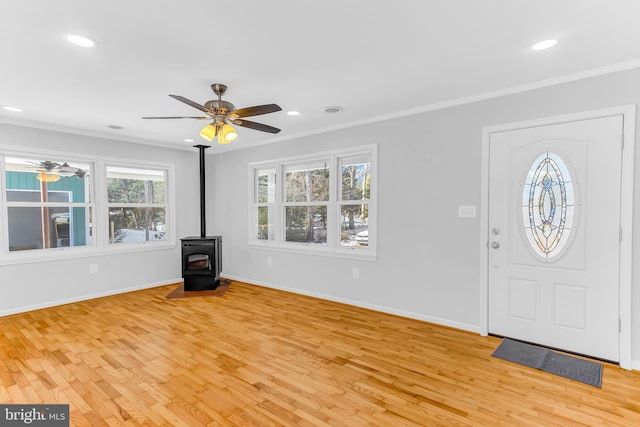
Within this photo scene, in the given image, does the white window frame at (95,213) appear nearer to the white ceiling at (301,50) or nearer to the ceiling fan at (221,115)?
the white ceiling at (301,50)

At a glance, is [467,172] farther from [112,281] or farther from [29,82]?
[112,281]

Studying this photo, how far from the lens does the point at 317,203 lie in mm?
4844

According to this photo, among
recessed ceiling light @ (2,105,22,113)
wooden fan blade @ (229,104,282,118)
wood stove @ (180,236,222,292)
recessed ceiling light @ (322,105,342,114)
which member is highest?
recessed ceiling light @ (2,105,22,113)

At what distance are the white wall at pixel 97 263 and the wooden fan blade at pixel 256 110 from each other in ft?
10.7

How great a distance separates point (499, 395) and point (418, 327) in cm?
131

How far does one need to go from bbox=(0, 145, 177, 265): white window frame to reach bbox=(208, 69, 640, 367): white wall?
280cm

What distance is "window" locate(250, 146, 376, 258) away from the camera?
438 cm

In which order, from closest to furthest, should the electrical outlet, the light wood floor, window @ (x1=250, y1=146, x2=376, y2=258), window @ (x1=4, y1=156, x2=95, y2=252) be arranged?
the light wood floor, the electrical outlet, window @ (x1=4, y1=156, x2=95, y2=252), window @ (x1=250, y1=146, x2=376, y2=258)

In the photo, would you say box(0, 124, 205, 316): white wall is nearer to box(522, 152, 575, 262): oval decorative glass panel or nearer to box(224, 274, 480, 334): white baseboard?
box(224, 274, 480, 334): white baseboard

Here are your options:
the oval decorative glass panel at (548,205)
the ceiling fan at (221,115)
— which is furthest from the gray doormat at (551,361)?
the ceiling fan at (221,115)

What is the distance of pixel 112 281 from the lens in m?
5.04

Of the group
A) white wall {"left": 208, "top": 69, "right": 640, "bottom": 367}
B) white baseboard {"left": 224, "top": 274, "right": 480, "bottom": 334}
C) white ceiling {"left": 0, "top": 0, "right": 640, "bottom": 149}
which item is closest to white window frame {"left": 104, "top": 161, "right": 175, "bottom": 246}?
white ceiling {"left": 0, "top": 0, "right": 640, "bottom": 149}

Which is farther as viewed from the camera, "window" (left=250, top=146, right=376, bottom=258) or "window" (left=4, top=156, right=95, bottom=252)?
"window" (left=250, top=146, right=376, bottom=258)

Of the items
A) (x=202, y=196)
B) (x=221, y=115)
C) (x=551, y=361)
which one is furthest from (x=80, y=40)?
(x=551, y=361)
